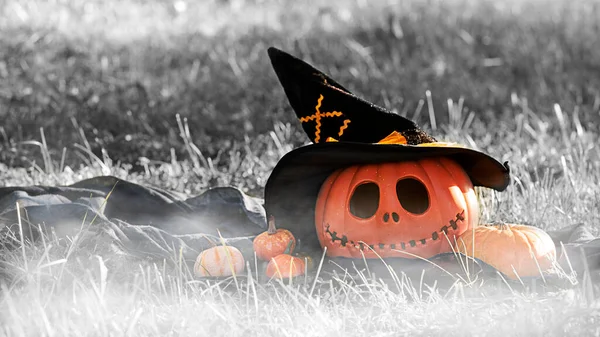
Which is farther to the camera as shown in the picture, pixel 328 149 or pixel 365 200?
pixel 365 200

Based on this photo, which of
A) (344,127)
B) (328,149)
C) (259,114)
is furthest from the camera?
(259,114)

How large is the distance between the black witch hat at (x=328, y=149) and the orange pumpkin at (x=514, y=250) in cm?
37

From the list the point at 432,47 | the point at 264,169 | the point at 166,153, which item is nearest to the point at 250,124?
the point at 166,153

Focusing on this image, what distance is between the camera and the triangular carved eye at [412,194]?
3.86 meters

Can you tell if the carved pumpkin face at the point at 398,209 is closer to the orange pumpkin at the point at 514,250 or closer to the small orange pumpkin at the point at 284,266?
the orange pumpkin at the point at 514,250

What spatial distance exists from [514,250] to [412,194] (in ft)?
1.94

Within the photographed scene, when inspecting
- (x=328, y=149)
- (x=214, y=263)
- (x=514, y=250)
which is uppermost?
(x=328, y=149)

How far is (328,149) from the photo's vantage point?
368cm

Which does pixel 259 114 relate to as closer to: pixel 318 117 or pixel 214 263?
pixel 318 117

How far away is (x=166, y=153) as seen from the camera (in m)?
7.10

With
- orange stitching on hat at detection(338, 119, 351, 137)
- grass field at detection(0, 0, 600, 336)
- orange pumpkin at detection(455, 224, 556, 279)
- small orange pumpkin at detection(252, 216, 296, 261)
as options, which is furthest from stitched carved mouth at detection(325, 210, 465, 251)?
orange stitching on hat at detection(338, 119, 351, 137)

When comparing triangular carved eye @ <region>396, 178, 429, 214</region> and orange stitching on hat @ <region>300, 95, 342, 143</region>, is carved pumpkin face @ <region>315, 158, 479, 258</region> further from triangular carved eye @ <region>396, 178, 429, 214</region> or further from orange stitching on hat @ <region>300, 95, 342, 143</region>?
orange stitching on hat @ <region>300, 95, 342, 143</region>

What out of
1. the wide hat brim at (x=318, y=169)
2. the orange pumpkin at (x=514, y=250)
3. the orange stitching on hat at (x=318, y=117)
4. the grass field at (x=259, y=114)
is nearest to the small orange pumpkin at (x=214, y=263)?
the grass field at (x=259, y=114)

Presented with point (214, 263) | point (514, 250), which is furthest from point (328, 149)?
point (514, 250)
